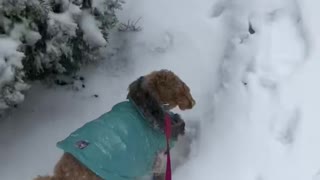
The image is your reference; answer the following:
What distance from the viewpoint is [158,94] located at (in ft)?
12.8

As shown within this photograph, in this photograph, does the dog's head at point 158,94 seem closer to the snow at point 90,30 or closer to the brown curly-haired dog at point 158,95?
the brown curly-haired dog at point 158,95

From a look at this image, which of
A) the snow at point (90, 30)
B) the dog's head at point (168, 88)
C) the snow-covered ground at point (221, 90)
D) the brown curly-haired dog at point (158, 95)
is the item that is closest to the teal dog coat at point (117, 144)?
the brown curly-haired dog at point (158, 95)

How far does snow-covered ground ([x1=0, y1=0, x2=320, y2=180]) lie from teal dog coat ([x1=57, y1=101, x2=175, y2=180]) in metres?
0.49

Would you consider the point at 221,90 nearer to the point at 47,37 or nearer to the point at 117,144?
the point at 117,144

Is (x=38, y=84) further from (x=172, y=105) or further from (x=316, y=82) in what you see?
(x=316, y=82)

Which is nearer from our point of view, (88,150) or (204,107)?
(88,150)

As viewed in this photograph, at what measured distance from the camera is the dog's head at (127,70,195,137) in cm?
386

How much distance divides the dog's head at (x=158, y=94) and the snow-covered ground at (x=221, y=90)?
554 millimetres

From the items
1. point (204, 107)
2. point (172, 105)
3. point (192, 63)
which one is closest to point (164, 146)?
point (172, 105)

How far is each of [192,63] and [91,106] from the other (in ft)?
→ 2.69

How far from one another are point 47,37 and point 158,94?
0.83 metres

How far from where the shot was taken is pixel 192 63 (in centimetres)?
481

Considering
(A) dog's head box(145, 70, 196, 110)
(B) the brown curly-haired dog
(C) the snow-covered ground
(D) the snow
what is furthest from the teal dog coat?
(D) the snow

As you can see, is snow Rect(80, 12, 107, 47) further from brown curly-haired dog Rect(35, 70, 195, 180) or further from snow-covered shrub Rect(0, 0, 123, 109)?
brown curly-haired dog Rect(35, 70, 195, 180)
